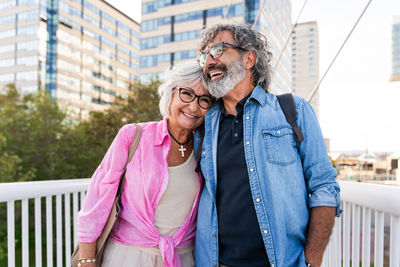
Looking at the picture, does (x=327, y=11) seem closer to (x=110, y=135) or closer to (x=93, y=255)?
(x=93, y=255)

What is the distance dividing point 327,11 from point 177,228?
383cm

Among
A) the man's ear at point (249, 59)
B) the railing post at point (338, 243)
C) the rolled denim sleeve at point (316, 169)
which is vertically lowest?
the railing post at point (338, 243)

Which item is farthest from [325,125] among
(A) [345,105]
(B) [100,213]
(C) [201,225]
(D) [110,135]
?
(D) [110,135]

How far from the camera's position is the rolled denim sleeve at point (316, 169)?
5.11 feet

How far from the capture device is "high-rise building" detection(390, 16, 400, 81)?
300cm

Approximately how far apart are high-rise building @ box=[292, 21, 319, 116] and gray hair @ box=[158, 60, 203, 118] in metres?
2.95

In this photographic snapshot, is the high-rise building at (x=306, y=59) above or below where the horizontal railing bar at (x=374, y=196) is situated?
above

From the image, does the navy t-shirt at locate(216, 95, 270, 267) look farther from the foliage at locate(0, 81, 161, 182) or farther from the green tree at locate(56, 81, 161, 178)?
the green tree at locate(56, 81, 161, 178)

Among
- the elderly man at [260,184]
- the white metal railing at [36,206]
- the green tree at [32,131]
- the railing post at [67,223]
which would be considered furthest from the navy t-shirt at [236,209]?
the green tree at [32,131]

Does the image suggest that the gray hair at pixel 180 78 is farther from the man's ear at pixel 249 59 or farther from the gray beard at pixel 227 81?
the man's ear at pixel 249 59

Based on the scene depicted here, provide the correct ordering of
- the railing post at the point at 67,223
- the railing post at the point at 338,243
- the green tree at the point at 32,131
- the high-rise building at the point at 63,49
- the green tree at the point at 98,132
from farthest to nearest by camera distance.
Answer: the high-rise building at the point at 63,49 → the green tree at the point at 98,132 → the green tree at the point at 32,131 → the railing post at the point at 67,223 → the railing post at the point at 338,243

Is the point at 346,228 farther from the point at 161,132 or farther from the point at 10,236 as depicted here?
the point at 10,236

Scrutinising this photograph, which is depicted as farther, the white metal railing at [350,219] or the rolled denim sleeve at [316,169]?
the rolled denim sleeve at [316,169]

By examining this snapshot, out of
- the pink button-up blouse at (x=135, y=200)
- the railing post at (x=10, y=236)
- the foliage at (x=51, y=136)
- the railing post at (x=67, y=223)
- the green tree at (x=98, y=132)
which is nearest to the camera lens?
the pink button-up blouse at (x=135, y=200)
